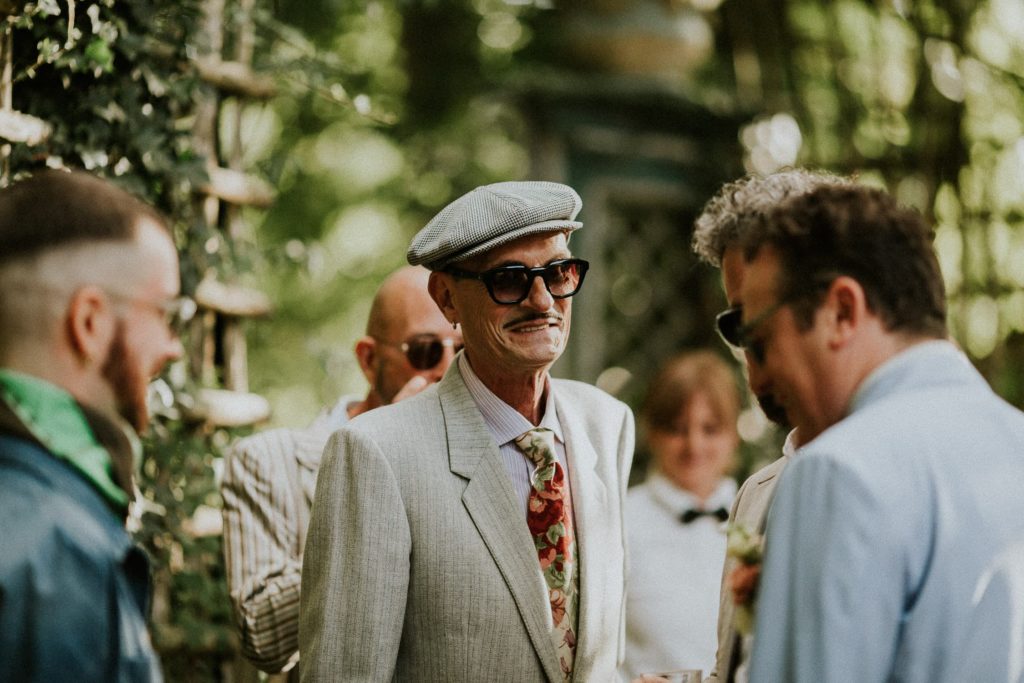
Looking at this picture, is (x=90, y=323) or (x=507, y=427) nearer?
(x=90, y=323)

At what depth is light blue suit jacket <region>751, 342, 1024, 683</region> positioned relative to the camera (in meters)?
1.77

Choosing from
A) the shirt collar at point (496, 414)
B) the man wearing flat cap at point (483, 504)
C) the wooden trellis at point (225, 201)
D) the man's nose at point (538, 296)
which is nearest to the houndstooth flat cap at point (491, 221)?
the man wearing flat cap at point (483, 504)

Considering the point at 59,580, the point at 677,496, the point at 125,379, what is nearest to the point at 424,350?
the point at 677,496

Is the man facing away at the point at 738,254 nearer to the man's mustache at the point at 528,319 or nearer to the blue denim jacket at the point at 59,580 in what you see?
the man's mustache at the point at 528,319

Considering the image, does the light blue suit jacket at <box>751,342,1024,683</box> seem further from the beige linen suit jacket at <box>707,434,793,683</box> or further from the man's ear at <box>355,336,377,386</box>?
the man's ear at <box>355,336,377,386</box>

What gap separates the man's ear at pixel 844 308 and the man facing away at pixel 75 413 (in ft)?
3.65

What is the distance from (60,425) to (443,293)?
1337mm

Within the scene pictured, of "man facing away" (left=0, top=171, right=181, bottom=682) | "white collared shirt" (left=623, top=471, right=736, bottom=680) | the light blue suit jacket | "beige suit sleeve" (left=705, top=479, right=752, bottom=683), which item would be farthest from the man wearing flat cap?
"white collared shirt" (left=623, top=471, right=736, bottom=680)

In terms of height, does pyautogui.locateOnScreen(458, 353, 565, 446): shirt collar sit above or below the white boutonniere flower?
above

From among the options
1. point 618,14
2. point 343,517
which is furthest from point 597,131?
point 343,517

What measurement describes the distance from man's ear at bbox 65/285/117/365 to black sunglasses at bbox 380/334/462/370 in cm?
176

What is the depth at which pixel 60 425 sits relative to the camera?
1.84 metres

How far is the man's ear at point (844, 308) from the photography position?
196 centimetres

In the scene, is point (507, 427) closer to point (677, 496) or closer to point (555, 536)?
point (555, 536)
